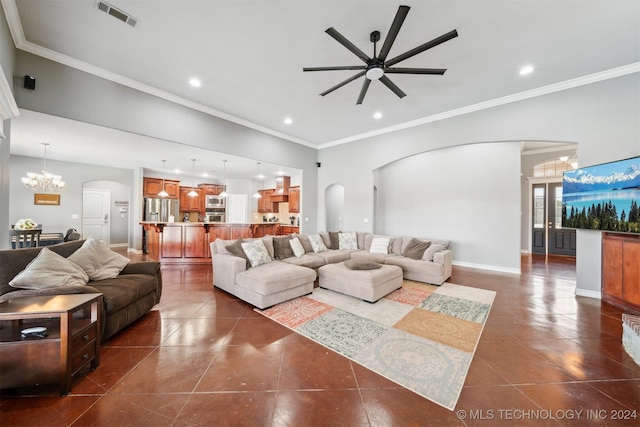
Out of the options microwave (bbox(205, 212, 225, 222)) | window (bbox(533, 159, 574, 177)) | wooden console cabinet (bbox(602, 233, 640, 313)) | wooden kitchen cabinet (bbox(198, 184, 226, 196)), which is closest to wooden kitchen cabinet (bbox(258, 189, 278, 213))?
microwave (bbox(205, 212, 225, 222))

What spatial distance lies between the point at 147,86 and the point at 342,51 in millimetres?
3417

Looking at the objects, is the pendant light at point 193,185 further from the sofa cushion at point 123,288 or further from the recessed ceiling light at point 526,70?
the recessed ceiling light at point 526,70

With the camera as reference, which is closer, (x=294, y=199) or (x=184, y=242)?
(x=184, y=242)

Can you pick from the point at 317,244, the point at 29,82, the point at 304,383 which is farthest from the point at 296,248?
the point at 29,82

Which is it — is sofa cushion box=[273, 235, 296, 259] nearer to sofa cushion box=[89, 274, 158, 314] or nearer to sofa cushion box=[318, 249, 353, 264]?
sofa cushion box=[318, 249, 353, 264]

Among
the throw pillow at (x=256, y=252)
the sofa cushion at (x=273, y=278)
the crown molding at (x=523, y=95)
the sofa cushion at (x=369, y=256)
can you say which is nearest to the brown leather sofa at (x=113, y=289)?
the sofa cushion at (x=273, y=278)

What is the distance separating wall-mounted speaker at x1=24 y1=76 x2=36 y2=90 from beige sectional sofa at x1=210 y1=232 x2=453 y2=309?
310 centimetres

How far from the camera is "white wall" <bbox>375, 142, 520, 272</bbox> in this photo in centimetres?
544

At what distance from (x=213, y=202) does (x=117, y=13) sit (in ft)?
25.1

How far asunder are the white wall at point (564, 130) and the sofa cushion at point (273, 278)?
3922 mm

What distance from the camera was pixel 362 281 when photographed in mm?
3518

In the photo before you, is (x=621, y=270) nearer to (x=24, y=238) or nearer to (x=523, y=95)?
(x=523, y=95)

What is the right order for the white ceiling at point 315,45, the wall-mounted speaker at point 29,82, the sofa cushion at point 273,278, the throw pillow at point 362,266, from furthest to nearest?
the throw pillow at point 362,266 < the sofa cushion at point 273,278 < the wall-mounted speaker at point 29,82 < the white ceiling at point 315,45

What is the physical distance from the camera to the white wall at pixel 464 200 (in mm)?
5441
